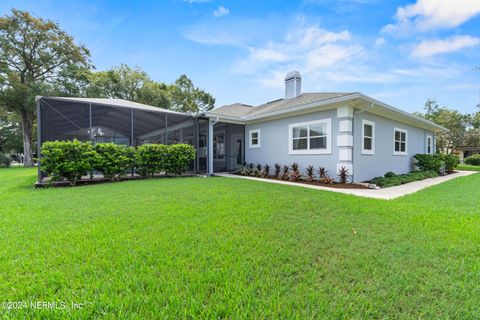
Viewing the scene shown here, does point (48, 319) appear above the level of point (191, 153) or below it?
below

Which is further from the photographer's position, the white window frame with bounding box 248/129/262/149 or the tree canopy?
the tree canopy

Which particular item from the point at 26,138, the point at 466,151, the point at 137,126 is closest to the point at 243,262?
the point at 137,126

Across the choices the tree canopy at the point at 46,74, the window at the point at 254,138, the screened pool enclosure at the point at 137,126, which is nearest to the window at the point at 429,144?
the window at the point at 254,138

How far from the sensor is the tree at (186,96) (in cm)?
2813

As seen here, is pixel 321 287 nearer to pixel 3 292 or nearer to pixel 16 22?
pixel 3 292

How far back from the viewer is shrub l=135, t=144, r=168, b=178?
28.8 ft

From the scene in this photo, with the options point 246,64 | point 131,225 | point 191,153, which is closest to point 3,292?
point 131,225

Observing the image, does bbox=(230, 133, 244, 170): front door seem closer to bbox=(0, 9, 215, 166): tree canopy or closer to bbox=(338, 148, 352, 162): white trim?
bbox=(338, 148, 352, 162): white trim

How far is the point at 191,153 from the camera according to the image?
32.6ft

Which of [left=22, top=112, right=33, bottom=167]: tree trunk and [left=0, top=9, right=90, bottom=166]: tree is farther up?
[left=0, top=9, right=90, bottom=166]: tree

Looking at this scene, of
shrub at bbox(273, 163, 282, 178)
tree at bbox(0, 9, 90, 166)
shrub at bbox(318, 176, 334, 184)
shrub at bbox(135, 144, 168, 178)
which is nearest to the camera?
shrub at bbox(318, 176, 334, 184)

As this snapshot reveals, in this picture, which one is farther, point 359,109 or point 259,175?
point 259,175

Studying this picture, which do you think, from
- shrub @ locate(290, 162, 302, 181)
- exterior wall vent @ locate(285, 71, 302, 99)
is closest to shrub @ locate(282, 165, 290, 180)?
shrub @ locate(290, 162, 302, 181)

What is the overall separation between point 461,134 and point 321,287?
34900mm
